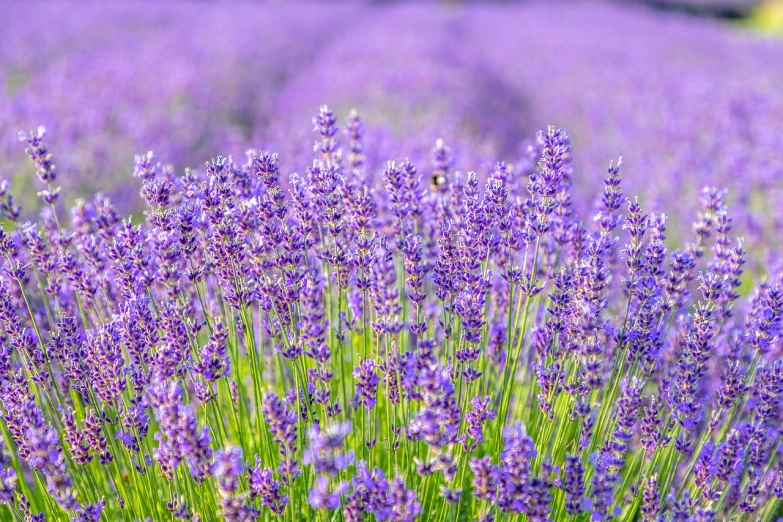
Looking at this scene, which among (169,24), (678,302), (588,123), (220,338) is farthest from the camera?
(169,24)

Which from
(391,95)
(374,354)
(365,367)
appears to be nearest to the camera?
(365,367)

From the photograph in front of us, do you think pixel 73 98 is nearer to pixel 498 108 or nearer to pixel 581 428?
pixel 498 108

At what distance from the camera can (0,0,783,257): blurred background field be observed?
5406mm

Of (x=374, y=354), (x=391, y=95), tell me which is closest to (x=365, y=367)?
(x=374, y=354)

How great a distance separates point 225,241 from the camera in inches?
73.9

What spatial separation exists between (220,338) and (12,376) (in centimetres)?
56

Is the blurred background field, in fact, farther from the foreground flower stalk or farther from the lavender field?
the foreground flower stalk

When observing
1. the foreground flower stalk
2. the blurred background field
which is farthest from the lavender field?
the blurred background field

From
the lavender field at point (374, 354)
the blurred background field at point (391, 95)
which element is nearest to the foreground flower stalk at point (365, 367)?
the lavender field at point (374, 354)

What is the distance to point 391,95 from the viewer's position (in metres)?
7.62

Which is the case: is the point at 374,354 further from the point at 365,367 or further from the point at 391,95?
the point at 391,95

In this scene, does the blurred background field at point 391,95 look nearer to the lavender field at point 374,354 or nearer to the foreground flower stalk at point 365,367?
the lavender field at point 374,354

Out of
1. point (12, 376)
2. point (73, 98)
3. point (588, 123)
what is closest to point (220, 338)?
point (12, 376)

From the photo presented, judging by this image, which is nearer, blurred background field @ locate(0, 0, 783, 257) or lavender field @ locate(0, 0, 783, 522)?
lavender field @ locate(0, 0, 783, 522)
